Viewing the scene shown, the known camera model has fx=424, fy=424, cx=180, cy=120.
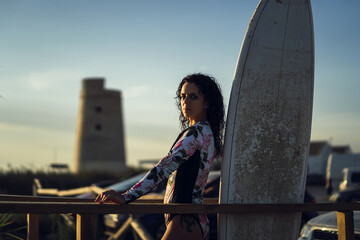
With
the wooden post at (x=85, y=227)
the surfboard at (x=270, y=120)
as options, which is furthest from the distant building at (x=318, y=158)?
the wooden post at (x=85, y=227)

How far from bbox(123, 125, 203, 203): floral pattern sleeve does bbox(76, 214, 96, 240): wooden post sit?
23 cm

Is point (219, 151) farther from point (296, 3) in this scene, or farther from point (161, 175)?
point (296, 3)

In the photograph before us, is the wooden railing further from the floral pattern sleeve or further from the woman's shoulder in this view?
the woman's shoulder

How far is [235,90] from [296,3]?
30.5 inches

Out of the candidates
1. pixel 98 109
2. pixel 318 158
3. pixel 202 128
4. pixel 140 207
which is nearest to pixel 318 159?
pixel 318 158

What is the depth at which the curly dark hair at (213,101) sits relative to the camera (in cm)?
269

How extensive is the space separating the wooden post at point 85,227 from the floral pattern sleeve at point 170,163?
9.2 inches

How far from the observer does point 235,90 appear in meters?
2.90

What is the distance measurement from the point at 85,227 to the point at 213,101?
1096 mm

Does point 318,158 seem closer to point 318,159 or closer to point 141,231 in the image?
point 318,159

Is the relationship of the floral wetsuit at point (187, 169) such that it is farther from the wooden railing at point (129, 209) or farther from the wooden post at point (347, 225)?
the wooden post at point (347, 225)

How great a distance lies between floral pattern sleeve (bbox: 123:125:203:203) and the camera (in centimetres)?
229

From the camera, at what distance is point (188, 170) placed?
241cm

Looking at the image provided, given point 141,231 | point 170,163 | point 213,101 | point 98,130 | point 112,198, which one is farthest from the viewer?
point 98,130
